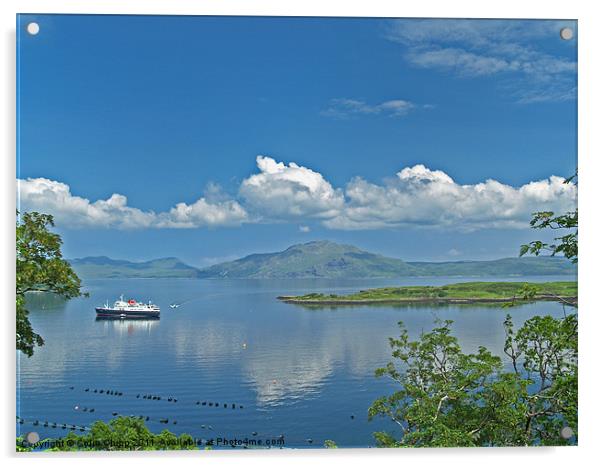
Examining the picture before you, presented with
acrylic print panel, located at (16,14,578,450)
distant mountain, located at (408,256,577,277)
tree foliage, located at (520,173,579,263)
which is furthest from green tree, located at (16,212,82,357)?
tree foliage, located at (520,173,579,263)

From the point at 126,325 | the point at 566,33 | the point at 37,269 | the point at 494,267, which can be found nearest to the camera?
the point at 37,269

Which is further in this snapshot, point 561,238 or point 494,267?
point 494,267

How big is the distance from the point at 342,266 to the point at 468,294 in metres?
1.04

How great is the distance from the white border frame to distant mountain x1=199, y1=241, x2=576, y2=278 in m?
0.72

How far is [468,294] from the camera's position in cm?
459

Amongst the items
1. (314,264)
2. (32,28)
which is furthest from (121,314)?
(32,28)

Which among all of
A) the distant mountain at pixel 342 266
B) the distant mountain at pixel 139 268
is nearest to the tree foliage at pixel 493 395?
the distant mountain at pixel 342 266

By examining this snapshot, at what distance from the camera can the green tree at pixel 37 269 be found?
3891mm

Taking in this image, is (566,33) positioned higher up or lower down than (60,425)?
higher up

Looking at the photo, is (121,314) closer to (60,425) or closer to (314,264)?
(60,425)

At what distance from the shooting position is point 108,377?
4184mm

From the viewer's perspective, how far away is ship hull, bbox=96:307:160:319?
462cm

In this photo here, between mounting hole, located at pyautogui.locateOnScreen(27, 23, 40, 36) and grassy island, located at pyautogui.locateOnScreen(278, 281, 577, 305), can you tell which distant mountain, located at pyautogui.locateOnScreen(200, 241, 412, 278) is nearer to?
grassy island, located at pyautogui.locateOnScreen(278, 281, 577, 305)

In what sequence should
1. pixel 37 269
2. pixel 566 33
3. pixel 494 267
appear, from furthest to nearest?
pixel 494 267 → pixel 566 33 → pixel 37 269
